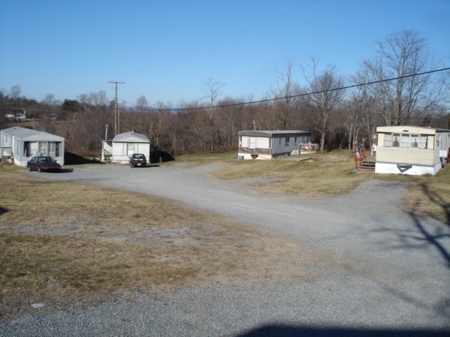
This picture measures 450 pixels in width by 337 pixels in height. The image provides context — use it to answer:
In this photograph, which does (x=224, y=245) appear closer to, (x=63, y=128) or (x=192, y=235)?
(x=192, y=235)

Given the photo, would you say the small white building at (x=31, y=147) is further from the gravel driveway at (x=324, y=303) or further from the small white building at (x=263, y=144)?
the gravel driveway at (x=324, y=303)

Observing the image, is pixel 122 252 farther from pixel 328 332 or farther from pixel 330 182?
pixel 330 182

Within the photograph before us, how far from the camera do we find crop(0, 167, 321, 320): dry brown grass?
7.09 meters

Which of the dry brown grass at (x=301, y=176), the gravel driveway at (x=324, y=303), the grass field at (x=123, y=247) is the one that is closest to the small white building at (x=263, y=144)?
the dry brown grass at (x=301, y=176)

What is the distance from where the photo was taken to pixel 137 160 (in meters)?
39.9

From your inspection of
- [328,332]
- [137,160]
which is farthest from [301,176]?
[328,332]

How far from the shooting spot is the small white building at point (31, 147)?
38.7m

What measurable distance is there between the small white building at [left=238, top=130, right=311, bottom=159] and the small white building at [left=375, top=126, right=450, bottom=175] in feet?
56.7

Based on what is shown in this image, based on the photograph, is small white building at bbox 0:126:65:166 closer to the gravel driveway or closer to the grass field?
the grass field

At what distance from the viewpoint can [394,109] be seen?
39.9 meters

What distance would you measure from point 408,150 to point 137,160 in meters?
23.6

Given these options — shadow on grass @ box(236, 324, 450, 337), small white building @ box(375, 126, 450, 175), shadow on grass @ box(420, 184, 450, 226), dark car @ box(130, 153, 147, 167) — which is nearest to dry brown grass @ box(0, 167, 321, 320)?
shadow on grass @ box(236, 324, 450, 337)

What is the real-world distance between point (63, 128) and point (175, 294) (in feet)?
208

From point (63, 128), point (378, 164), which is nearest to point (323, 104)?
point (378, 164)
